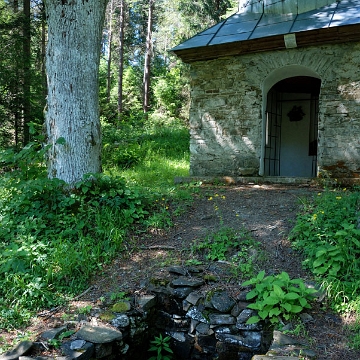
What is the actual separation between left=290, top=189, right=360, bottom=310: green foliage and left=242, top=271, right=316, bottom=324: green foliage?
0.97 ft

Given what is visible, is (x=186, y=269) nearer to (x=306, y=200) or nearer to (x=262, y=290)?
(x=262, y=290)

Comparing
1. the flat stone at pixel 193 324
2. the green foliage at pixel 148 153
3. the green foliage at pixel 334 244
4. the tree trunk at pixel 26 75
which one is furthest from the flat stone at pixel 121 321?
the tree trunk at pixel 26 75

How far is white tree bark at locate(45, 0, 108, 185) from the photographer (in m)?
5.26

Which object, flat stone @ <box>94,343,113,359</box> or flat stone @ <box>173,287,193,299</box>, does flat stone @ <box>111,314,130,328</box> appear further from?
flat stone @ <box>173,287,193,299</box>

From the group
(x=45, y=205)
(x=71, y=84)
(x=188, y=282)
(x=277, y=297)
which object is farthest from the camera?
(x=71, y=84)

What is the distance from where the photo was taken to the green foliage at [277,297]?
3.40 metres

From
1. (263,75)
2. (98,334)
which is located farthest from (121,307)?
(263,75)

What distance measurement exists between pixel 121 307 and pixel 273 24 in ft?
21.1

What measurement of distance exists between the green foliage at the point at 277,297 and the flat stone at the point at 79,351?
1438mm

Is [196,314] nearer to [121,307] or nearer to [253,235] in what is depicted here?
[121,307]

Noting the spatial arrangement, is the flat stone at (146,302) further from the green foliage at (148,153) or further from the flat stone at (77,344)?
the green foliage at (148,153)

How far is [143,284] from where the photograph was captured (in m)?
4.16

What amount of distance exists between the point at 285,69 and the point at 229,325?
573 centimetres

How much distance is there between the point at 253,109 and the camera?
25.2ft
